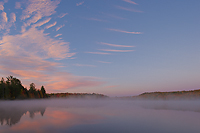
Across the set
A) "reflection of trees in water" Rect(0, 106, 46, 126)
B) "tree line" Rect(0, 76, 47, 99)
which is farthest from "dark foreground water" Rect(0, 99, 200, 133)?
"tree line" Rect(0, 76, 47, 99)

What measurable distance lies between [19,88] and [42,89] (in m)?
58.4

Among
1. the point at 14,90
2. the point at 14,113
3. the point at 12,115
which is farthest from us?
the point at 14,90

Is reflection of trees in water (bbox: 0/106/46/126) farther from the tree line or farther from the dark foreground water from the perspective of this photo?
the tree line

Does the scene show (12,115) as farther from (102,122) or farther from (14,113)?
(102,122)

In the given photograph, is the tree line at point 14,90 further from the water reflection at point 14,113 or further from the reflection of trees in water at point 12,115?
the reflection of trees in water at point 12,115

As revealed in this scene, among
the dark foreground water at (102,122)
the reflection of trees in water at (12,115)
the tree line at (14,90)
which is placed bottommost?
the dark foreground water at (102,122)

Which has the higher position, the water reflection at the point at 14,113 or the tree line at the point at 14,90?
the tree line at the point at 14,90

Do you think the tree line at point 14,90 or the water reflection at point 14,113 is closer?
the water reflection at point 14,113

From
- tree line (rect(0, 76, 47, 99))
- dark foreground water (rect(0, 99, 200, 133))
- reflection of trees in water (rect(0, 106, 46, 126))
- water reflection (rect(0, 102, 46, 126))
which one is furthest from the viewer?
tree line (rect(0, 76, 47, 99))

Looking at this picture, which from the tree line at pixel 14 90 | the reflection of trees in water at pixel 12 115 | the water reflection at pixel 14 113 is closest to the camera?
the reflection of trees in water at pixel 12 115

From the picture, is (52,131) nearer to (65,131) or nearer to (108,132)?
(65,131)

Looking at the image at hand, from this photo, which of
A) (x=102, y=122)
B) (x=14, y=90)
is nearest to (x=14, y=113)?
(x=102, y=122)

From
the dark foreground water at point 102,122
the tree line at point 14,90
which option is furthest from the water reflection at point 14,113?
the tree line at point 14,90

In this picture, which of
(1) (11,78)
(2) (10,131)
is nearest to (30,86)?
(1) (11,78)
